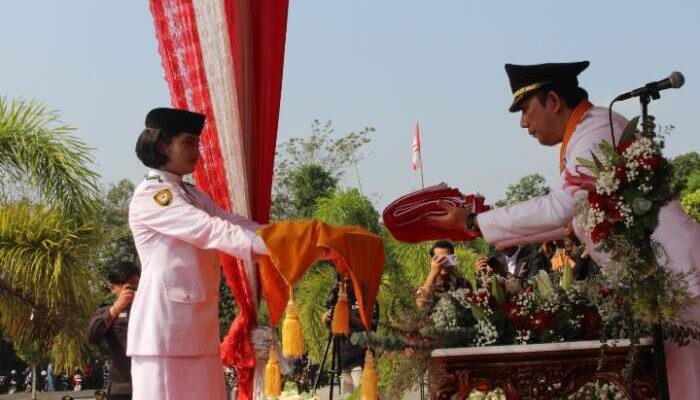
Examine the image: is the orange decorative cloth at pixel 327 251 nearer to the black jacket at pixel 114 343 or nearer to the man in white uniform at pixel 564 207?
the man in white uniform at pixel 564 207

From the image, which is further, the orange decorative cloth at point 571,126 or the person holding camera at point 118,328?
the person holding camera at point 118,328

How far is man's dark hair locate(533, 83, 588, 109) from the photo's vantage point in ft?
14.1

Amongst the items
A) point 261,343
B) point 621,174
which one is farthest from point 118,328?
point 621,174

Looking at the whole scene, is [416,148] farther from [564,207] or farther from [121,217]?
[121,217]

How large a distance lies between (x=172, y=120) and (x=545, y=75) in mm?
1703

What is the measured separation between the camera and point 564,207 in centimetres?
406

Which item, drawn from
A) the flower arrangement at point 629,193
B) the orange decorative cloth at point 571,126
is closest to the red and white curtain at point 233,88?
the orange decorative cloth at point 571,126

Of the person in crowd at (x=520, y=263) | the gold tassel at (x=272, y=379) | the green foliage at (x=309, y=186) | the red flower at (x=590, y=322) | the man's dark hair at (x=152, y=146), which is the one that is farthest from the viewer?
the green foliage at (x=309, y=186)

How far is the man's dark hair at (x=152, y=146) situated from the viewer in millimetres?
4750

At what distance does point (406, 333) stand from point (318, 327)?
294 inches

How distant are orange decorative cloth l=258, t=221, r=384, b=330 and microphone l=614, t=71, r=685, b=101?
1470 millimetres

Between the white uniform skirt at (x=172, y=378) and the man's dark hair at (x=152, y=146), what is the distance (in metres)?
0.90

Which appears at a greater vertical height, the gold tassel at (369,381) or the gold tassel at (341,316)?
the gold tassel at (341,316)

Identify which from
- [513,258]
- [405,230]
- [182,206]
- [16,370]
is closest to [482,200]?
[405,230]
